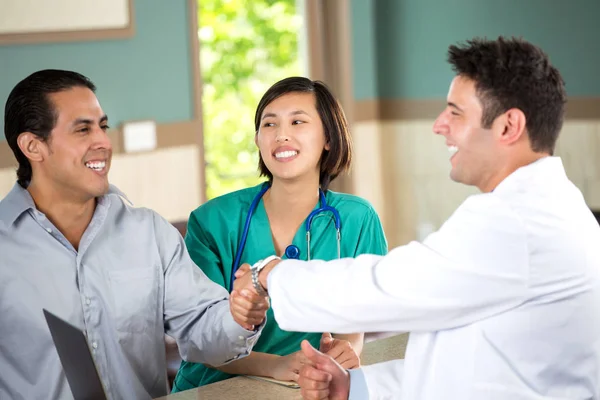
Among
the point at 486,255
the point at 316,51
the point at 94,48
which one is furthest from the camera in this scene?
the point at 316,51

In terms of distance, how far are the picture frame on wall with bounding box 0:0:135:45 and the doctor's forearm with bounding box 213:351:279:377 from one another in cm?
229

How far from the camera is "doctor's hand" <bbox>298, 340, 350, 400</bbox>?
189 centimetres

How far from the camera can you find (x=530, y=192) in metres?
1.66

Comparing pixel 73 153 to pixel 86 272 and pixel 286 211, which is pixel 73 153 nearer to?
pixel 86 272

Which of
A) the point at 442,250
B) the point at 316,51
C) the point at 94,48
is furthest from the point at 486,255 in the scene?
the point at 316,51

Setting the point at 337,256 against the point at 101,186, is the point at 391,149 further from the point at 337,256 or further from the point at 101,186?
the point at 101,186

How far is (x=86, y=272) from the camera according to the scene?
6.98ft

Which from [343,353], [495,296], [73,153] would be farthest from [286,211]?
[495,296]

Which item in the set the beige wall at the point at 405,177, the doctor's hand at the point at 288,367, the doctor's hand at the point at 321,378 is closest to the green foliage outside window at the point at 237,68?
the beige wall at the point at 405,177

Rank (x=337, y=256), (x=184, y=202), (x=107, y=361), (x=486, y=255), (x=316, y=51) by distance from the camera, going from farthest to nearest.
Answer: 1. (x=316, y=51)
2. (x=184, y=202)
3. (x=337, y=256)
4. (x=107, y=361)
5. (x=486, y=255)

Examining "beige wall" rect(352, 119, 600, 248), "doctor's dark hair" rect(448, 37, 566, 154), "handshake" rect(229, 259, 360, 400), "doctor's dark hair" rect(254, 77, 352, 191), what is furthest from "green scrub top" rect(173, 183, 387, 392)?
"beige wall" rect(352, 119, 600, 248)

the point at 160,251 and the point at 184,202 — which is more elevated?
the point at 160,251

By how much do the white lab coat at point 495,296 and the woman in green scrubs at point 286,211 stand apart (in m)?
0.78

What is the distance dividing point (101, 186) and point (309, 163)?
0.59 metres
